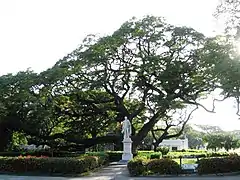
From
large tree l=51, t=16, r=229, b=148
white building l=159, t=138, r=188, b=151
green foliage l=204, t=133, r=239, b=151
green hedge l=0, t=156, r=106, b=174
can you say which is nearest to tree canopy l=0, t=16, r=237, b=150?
large tree l=51, t=16, r=229, b=148

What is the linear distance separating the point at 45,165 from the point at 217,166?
8.74 meters

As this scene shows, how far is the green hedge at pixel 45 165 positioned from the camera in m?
17.9

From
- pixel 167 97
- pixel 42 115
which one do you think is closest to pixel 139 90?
pixel 167 97

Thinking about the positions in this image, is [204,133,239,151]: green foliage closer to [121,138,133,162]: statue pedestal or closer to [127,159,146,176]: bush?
[121,138,133,162]: statue pedestal

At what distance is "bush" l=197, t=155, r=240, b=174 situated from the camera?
1630 centimetres

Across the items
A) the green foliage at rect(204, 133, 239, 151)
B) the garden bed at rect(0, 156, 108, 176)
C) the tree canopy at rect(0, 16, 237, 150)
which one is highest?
→ the tree canopy at rect(0, 16, 237, 150)

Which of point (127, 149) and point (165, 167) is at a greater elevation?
point (127, 149)

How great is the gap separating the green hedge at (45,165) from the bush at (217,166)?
6.09 m

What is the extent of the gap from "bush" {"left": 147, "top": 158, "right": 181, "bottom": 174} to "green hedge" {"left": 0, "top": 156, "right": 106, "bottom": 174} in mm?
3710

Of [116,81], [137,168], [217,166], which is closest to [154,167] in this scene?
[137,168]

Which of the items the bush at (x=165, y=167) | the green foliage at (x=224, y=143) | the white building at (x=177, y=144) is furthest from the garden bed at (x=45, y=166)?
the white building at (x=177, y=144)

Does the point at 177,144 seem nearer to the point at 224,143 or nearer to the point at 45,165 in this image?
the point at 224,143

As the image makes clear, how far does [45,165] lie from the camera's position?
1823 cm

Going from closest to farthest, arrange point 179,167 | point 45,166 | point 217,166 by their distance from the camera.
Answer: point 217,166 < point 179,167 < point 45,166
